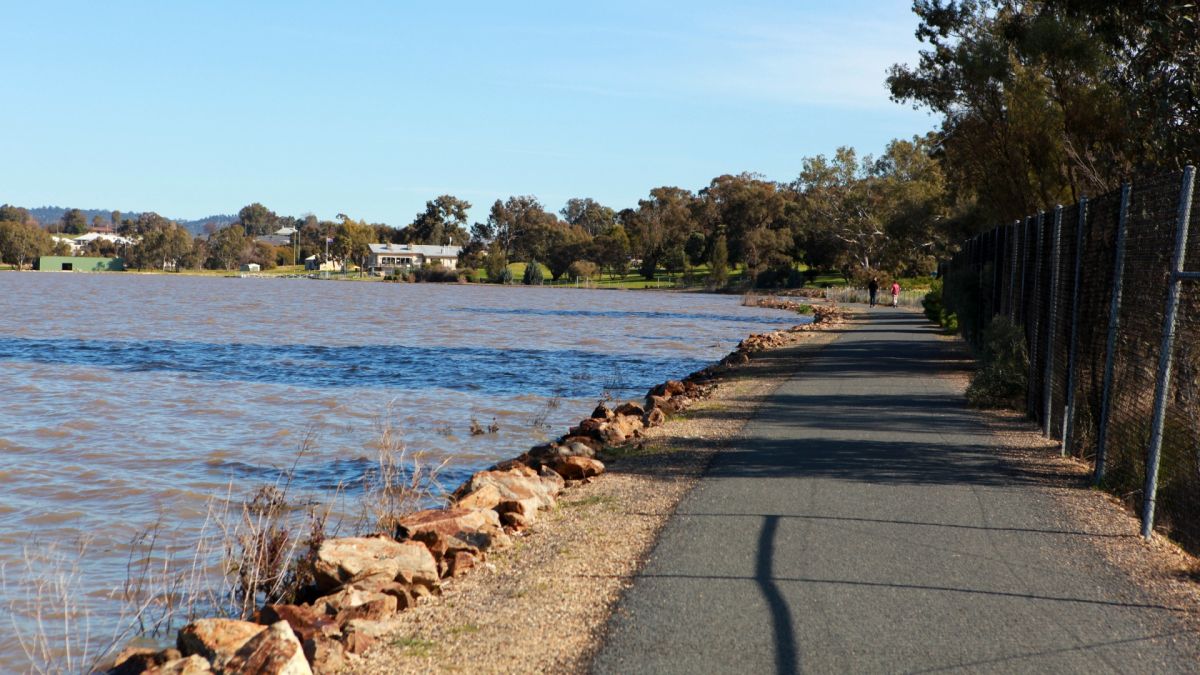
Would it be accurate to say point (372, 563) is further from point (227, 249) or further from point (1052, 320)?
point (227, 249)

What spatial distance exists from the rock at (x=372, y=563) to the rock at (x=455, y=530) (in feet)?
0.92

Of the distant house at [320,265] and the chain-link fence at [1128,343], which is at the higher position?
the chain-link fence at [1128,343]

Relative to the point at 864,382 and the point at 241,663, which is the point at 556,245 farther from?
the point at 241,663

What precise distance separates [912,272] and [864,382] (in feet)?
238

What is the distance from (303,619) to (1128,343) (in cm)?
826

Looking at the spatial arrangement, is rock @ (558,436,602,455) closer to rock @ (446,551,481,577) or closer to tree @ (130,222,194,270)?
rock @ (446,551,481,577)

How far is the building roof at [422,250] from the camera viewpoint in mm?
175125

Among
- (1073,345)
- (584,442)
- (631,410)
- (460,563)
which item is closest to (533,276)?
(631,410)

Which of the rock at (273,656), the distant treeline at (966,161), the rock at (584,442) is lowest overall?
the rock at (584,442)

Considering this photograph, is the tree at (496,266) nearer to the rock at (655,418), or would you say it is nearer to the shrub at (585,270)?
the shrub at (585,270)

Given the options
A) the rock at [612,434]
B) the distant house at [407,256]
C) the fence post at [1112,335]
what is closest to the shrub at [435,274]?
the distant house at [407,256]

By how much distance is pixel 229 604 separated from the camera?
8812 millimetres

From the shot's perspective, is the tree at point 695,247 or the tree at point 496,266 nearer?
the tree at point 695,247

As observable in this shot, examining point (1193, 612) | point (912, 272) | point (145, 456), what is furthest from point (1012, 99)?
point (912, 272)
